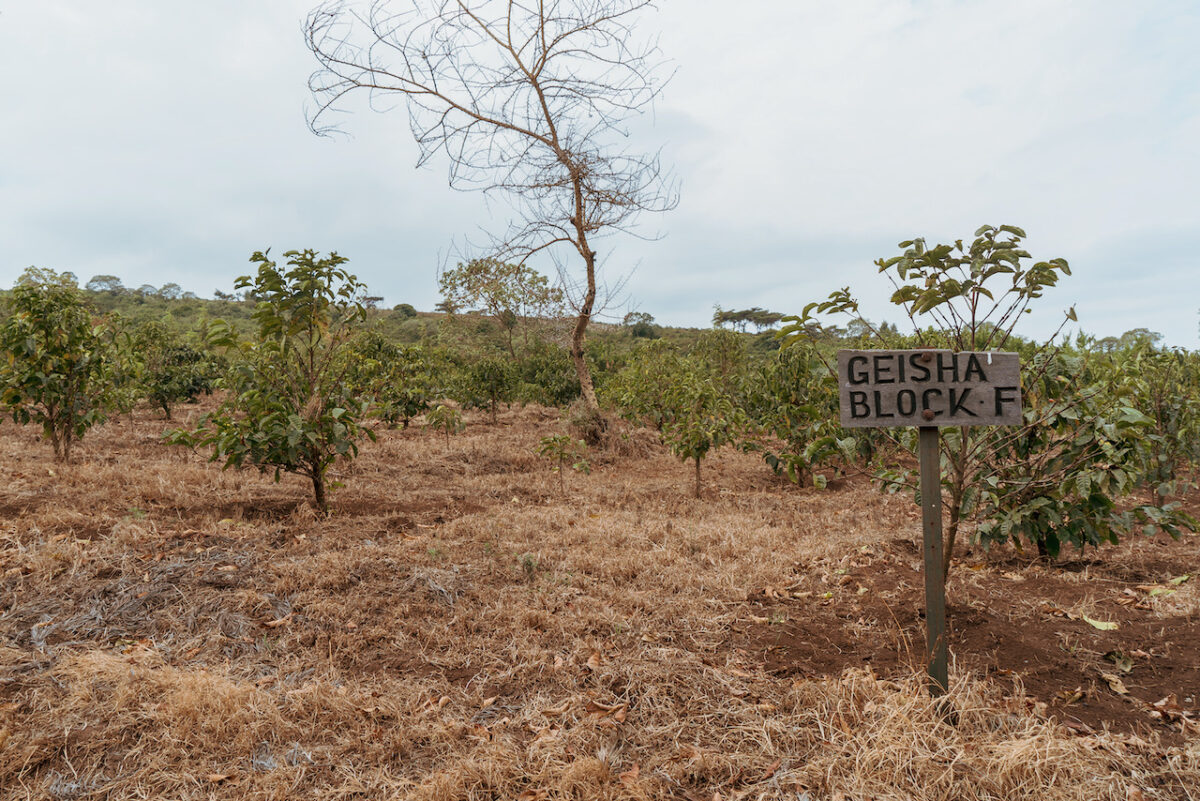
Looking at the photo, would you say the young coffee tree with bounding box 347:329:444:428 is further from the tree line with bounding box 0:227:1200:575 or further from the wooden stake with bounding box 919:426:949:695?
the wooden stake with bounding box 919:426:949:695

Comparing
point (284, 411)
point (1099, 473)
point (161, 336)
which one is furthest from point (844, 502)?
point (161, 336)

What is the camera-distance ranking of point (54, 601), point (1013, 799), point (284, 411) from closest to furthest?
point (1013, 799)
point (54, 601)
point (284, 411)

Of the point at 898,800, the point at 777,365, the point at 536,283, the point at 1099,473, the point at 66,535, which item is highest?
the point at 536,283

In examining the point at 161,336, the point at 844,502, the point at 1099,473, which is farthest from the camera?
the point at 161,336

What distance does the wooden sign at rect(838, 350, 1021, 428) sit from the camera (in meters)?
Answer: 2.54

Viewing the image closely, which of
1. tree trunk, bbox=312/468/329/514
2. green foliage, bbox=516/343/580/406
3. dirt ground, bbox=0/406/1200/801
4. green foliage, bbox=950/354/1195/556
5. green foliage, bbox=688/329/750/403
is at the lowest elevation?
dirt ground, bbox=0/406/1200/801

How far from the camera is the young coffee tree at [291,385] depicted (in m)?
5.13

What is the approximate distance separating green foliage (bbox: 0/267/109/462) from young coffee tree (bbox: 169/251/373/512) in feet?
8.37

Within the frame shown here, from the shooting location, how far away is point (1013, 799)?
85.8 inches

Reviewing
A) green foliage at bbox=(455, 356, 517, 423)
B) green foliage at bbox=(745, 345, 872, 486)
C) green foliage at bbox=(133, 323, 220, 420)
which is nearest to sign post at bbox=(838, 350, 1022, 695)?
green foliage at bbox=(745, 345, 872, 486)

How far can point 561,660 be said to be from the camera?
321 centimetres

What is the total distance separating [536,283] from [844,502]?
11.7 metres

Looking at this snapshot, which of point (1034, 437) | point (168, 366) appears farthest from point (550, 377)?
point (1034, 437)

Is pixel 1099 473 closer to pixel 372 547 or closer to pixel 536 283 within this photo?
pixel 372 547
